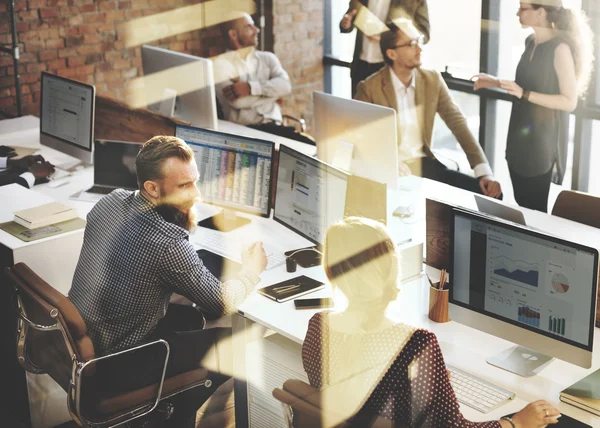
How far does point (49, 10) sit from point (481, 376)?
4.55m

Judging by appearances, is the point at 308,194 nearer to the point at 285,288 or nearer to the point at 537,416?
the point at 285,288

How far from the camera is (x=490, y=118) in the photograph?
5676mm

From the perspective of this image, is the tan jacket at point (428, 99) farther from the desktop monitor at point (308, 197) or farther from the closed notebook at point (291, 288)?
the closed notebook at point (291, 288)

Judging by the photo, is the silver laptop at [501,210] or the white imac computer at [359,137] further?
the white imac computer at [359,137]

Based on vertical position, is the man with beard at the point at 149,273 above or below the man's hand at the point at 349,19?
below

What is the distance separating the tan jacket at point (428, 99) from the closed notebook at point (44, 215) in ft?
6.04

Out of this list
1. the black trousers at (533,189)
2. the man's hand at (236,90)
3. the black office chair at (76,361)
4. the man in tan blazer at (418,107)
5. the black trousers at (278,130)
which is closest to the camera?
the black office chair at (76,361)

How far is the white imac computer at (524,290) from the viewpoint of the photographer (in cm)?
234

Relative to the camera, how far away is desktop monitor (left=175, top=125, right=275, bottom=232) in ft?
11.7

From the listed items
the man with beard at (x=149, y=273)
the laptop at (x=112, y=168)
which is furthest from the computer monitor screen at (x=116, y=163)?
the man with beard at (x=149, y=273)

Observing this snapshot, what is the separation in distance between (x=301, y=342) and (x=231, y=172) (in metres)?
1.15

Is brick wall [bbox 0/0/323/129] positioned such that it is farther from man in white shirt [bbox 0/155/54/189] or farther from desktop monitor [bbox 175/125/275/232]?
desktop monitor [bbox 175/125/275/232]

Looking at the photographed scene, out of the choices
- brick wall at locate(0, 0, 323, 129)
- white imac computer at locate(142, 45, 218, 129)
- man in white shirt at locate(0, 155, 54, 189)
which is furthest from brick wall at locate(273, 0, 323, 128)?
man in white shirt at locate(0, 155, 54, 189)

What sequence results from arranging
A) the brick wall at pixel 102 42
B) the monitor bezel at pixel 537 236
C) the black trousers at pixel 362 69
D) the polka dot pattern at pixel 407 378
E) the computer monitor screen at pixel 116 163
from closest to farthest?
the polka dot pattern at pixel 407 378 → the monitor bezel at pixel 537 236 → the computer monitor screen at pixel 116 163 → the brick wall at pixel 102 42 → the black trousers at pixel 362 69
